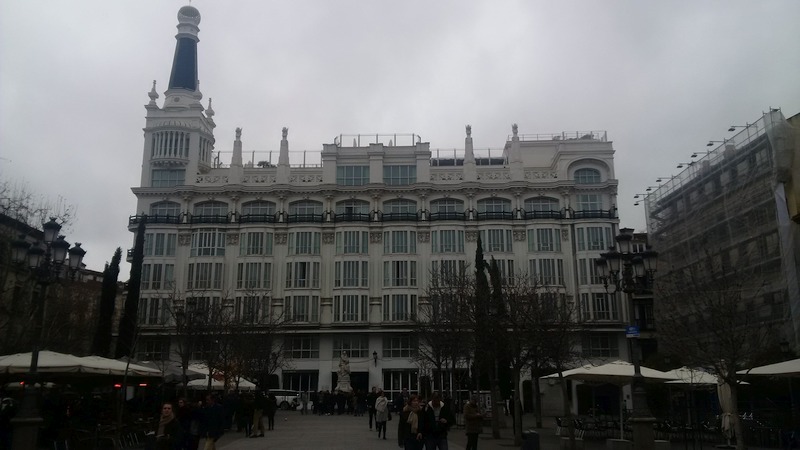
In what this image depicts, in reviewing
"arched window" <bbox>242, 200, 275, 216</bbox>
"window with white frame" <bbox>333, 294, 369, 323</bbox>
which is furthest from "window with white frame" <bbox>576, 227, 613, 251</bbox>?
"arched window" <bbox>242, 200, 275, 216</bbox>

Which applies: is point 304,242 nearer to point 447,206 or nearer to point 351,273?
point 351,273

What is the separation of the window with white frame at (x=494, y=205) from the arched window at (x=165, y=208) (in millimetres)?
29760

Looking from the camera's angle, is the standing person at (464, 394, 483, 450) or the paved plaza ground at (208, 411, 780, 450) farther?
the paved plaza ground at (208, 411, 780, 450)

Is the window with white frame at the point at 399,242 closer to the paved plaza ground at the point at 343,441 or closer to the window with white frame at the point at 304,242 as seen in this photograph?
the window with white frame at the point at 304,242

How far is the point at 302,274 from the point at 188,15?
36074 millimetres

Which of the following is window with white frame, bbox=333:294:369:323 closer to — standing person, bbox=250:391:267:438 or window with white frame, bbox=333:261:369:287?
window with white frame, bbox=333:261:369:287

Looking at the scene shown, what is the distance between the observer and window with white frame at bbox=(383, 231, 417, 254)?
6253 cm

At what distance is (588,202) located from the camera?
62.8m

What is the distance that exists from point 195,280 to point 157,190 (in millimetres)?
9959

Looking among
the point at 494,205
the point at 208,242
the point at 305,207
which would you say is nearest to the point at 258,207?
the point at 305,207

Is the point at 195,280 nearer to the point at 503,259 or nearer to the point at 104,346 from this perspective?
the point at 104,346

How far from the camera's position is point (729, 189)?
37.6m

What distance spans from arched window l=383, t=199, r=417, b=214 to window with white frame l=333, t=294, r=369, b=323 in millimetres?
9087

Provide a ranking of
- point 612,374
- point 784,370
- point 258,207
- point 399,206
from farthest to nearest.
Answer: point 258,207
point 399,206
point 612,374
point 784,370
